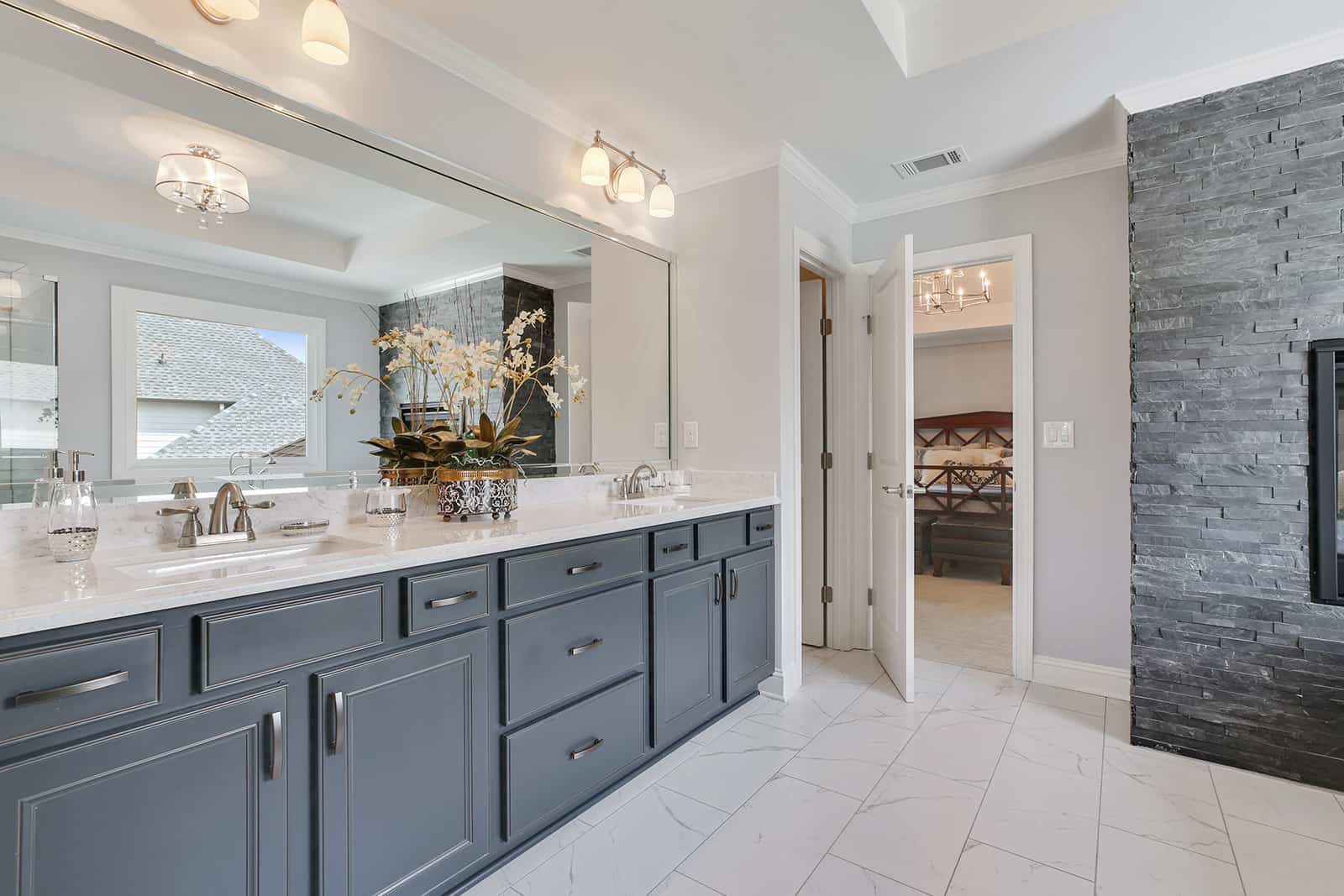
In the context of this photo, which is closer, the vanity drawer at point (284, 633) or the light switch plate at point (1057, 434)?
the vanity drawer at point (284, 633)

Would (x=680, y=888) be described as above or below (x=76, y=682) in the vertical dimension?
below

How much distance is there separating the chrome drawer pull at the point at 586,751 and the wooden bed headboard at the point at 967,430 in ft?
18.7

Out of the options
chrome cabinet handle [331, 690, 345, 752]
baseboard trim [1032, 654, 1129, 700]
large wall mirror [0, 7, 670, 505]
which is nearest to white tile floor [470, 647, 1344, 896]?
baseboard trim [1032, 654, 1129, 700]

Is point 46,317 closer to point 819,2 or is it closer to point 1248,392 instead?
point 819,2

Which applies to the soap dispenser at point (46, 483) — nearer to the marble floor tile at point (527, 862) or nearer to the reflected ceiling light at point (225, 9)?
the reflected ceiling light at point (225, 9)

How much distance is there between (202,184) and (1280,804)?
142 inches

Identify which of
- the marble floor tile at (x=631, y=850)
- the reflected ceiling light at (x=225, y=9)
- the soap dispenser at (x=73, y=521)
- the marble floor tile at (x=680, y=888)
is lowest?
the marble floor tile at (x=680, y=888)

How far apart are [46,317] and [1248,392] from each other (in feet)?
11.4

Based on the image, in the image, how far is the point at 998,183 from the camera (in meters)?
3.12

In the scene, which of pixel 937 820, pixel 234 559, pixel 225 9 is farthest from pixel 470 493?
pixel 937 820

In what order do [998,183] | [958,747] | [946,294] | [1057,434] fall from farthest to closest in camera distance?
[946,294] < [998,183] < [1057,434] < [958,747]

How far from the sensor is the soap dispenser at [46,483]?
53.9 inches

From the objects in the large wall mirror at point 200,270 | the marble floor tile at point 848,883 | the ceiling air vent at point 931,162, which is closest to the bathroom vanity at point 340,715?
the large wall mirror at point 200,270

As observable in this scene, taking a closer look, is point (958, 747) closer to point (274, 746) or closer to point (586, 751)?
point (586, 751)
